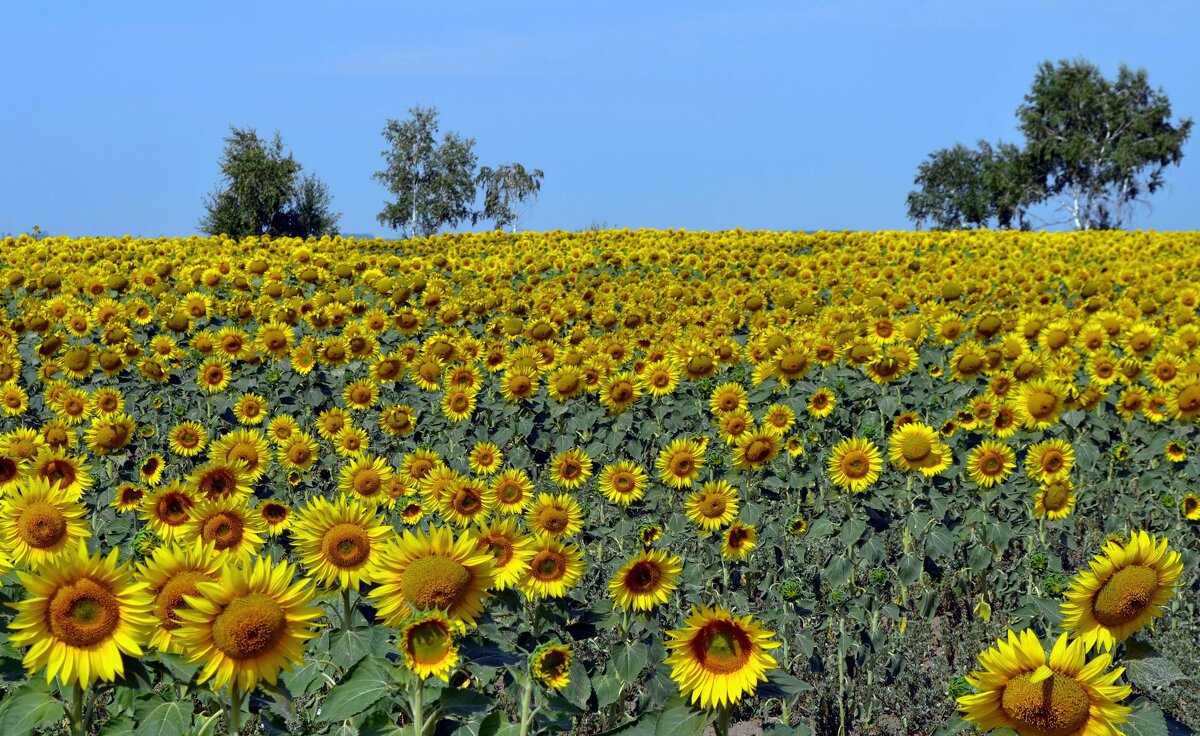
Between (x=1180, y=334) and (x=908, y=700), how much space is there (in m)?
5.77

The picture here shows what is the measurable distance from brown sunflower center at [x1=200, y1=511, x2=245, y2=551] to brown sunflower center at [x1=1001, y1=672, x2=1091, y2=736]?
2551 mm

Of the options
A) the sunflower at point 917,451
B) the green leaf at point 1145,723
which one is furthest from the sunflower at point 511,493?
the green leaf at point 1145,723

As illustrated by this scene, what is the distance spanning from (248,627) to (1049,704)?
194 centimetres

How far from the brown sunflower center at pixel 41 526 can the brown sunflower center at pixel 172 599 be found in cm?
108

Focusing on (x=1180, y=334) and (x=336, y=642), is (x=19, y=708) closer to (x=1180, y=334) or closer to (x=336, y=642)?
(x=336, y=642)

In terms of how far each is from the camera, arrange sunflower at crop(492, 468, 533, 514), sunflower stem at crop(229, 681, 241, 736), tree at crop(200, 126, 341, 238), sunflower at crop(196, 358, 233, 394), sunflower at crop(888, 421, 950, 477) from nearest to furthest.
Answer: sunflower stem at crop(229, 681, 241, 736), sunflower at crop(492, 468, 533, 514), sunflower at crop(888, 421, 950, 477), sunflower at crop(196, 358, 233, 394), tree at crop(200, 126, 341, 238)

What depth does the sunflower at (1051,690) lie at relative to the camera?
2342mm

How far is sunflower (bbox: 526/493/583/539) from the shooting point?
4.77 metres

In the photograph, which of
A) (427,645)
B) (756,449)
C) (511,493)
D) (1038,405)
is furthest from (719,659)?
(1038,405)

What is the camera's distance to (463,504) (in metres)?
4.70

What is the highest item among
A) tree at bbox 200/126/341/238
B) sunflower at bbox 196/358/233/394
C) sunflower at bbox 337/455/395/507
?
tree at bbox 200/126/341/238

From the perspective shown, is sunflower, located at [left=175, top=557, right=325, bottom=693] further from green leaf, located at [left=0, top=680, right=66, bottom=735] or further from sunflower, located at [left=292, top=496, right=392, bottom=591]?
sunflower, located at [left=292, top=496, right=392, bottom=591]

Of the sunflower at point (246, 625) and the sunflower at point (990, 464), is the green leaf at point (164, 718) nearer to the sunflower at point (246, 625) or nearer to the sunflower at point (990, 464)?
the sunflower at point (246, 625)

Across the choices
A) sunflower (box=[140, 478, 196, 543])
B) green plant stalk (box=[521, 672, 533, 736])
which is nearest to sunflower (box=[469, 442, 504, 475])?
sunflower (box=[140, 478, 196, 543])
